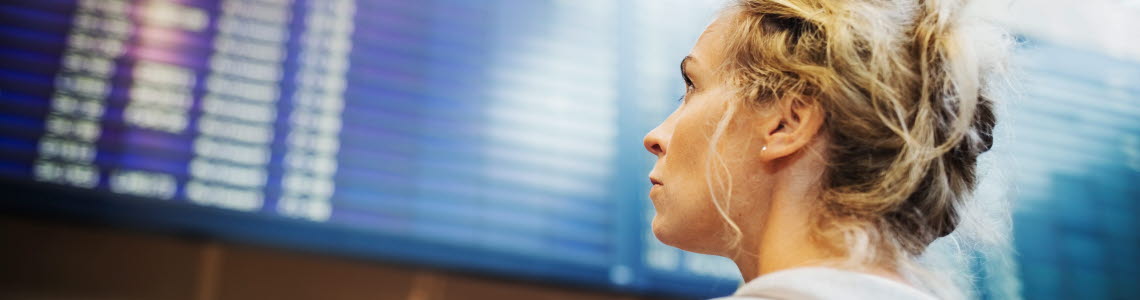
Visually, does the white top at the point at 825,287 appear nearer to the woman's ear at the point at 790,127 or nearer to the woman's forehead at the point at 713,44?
the woman's ear at the point at 790,127

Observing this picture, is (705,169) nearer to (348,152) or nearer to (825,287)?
(825,287)

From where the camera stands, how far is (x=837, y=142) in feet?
2.54

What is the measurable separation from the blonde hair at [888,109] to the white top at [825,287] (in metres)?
0.04

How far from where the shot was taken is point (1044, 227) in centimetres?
194

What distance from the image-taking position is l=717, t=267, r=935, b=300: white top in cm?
65

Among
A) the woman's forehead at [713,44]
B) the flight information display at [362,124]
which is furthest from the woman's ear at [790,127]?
the flight information display at [362,124]

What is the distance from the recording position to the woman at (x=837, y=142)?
2.45 feet

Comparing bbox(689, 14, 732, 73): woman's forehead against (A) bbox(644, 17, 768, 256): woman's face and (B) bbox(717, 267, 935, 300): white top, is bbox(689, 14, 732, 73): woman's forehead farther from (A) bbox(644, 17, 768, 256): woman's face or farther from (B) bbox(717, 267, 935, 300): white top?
(B) bbox(717, 267, 935, 300): white top

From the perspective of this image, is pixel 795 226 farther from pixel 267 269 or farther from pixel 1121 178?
pixel 1121 178

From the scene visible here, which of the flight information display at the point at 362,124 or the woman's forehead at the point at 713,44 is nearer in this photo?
the woman's forehead at the point at 713,44

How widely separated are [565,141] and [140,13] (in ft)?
2.11

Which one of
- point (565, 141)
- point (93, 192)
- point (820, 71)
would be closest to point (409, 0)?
point (565, 141)

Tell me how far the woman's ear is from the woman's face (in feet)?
0.04

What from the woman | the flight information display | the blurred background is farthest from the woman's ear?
the flight information display
